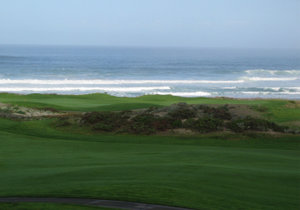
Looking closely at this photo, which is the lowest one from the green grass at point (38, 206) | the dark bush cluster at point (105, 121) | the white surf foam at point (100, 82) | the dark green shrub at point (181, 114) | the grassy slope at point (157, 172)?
the green grass at point (38, 206)

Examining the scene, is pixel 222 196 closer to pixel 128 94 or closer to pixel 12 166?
pixel 12 166

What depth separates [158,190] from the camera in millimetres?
10164

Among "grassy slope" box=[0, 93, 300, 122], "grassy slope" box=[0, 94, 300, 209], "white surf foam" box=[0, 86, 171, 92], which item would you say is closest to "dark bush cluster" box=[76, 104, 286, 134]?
"grassy slope" box=[0, 94, 300, 209]

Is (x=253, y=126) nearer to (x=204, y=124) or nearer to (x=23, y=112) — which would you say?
(x=204, y=124)

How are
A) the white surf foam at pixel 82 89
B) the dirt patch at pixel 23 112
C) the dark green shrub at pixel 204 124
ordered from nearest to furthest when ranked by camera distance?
the dark green shrub at pixel 204 124
the dirt patch at pixel 23 112
the white surf foam at pixel 82 89

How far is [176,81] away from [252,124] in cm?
5041

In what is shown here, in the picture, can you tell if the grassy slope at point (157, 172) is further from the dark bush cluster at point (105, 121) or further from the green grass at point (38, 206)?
the dark bush cluster at point (105, 121)

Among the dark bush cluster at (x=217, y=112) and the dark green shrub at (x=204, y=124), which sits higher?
the dark bush cluster at (x=217, y=112)

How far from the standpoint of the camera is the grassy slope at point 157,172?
32.3ft

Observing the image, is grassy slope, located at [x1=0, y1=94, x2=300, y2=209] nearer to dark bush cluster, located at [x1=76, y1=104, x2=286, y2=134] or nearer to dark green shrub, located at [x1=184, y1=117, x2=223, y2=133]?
dark green shrub, located at [x1=184, y1=117, x2=223, y2=133]

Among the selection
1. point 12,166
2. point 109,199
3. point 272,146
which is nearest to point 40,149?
point 12,166

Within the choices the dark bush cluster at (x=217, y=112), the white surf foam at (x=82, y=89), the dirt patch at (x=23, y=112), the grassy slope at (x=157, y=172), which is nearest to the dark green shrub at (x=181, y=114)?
the dark bush cluster at (x=217, y=112)

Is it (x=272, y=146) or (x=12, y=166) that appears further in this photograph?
(x=272, y=146)

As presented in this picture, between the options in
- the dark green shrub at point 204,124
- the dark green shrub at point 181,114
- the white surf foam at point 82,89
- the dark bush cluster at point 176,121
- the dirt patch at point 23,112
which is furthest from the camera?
the white surf foam at point 82,89
